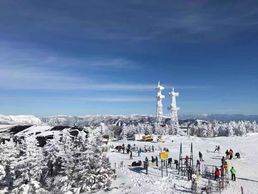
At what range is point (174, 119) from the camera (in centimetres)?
13100

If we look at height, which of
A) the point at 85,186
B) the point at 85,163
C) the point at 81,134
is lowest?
the point at 85,186

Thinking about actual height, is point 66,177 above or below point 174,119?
below

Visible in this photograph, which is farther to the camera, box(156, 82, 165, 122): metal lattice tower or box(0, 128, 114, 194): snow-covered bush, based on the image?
box(156, 82, 165, 122): metal lattice tower

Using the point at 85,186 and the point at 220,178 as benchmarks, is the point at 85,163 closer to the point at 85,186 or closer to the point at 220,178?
the point at 85,186

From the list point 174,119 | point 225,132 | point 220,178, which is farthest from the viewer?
point 225,132

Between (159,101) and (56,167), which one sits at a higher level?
(159,101)

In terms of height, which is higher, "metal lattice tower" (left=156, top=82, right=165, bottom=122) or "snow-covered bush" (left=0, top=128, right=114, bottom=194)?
"metal lattice tower" (left=156, top=82, right=165, bottom=122)

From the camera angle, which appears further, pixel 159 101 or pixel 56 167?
pixel 159 101

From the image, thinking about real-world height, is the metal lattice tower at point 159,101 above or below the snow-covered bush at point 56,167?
Answer: above

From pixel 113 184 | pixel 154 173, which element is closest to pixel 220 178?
pixel 154 173

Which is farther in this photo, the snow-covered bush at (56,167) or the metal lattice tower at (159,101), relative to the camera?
the metal lattice tower at (159,101)

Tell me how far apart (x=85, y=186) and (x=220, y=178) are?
569 inches

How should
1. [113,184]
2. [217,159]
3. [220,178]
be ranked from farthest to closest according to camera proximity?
[217,159] < [113,184] < [220,178]

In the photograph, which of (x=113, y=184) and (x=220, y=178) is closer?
(x=220, y=178)
